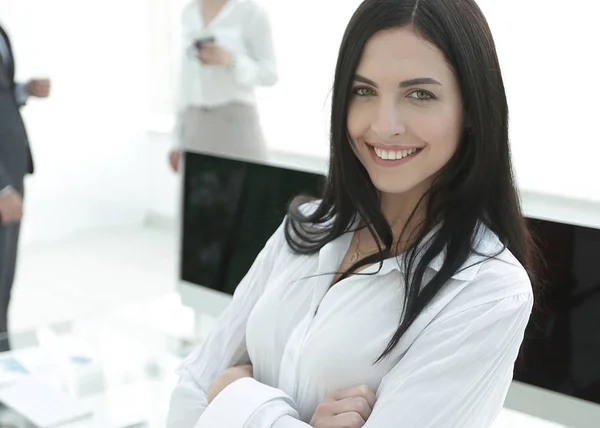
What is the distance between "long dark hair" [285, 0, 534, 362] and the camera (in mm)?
920

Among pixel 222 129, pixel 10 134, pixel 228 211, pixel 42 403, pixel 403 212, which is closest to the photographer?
pixel 403 212

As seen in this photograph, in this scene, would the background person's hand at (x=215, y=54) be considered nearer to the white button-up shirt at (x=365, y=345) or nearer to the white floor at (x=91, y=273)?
the white floor at (x=91, y=273)

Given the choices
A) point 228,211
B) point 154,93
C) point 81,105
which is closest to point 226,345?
point 228,211

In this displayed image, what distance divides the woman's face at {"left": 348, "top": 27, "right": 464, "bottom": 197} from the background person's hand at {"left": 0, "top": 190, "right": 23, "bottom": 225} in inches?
71.2

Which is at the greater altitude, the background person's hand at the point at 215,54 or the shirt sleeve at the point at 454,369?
the background person's hand at the point at 215,54

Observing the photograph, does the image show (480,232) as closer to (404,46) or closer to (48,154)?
(404,46)

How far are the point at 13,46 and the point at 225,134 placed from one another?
0.83 m

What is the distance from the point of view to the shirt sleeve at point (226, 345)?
120 cm

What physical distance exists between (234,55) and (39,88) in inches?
28.2

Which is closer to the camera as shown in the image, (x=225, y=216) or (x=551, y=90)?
(x=225, y=216)

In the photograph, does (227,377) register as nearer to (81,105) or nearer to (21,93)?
(21,93)

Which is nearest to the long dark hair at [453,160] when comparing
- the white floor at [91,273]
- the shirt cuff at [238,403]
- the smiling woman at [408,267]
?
the smiling woman at [408,267]

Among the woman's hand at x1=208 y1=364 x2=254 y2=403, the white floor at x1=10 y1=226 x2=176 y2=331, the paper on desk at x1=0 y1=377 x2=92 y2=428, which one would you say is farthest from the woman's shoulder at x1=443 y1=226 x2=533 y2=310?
the white floor at x1=10 y1=226 x2=176 y2=331

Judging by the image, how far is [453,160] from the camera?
1.01 meters
